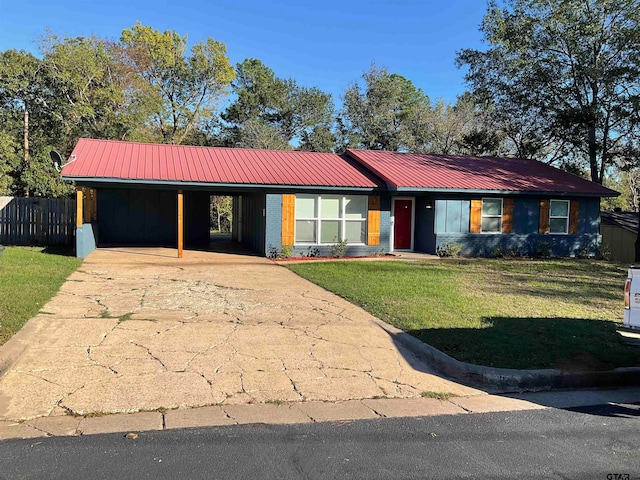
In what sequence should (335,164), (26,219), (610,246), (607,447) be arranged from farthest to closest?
(610,246) < (335,164) < (26,219) < (607,447)

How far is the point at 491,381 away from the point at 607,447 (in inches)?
61.4

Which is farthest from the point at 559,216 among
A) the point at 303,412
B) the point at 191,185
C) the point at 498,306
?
the point at 303,412

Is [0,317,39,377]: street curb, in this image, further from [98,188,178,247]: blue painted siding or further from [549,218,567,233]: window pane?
[549,218,567,233]: window pane

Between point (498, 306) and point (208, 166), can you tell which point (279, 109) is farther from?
point (498, 306)

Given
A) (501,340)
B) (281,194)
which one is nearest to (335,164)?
(281,194)

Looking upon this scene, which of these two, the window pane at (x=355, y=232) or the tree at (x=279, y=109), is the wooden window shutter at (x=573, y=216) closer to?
the window pane at (x=355, y=232)

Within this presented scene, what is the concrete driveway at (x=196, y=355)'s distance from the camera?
4848 millimetres

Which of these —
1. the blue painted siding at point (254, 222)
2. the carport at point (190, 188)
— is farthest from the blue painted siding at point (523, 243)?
the blue painted siding at point (254, 222)

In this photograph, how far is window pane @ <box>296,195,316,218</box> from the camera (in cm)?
1731

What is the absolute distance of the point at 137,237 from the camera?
20969mm

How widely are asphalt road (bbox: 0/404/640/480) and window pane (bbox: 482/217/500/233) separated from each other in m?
15.3

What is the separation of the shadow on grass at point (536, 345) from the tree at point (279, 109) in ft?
107

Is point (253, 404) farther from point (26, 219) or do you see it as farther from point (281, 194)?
point (26, 219)

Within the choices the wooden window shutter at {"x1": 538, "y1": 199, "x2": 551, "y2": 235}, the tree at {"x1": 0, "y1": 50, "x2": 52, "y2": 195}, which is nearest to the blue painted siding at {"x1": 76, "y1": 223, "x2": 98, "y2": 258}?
the tree at {"x1": 0, "y1": 50, "x2": 52, "y2": 195}
